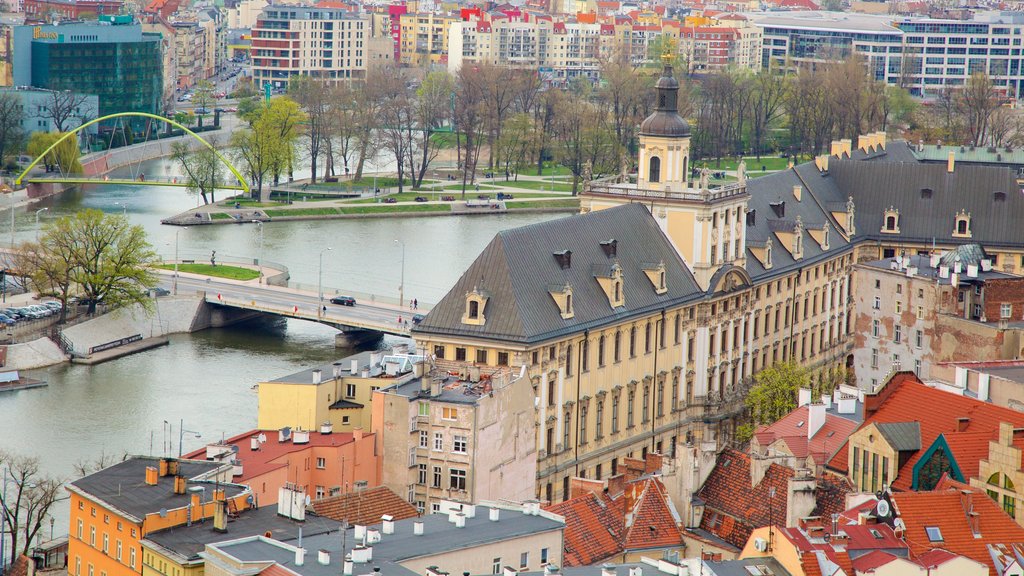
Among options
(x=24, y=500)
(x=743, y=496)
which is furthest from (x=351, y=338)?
(x=743, y=496)

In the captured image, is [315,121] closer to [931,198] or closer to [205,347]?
[205,347]

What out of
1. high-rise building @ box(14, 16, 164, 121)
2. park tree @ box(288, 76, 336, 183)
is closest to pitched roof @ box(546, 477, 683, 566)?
park tree @ box(288, 76, 336, 183)

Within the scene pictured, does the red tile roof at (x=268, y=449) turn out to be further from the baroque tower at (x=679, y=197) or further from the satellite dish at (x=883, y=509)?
the baroque tower at (x=679, y=197)

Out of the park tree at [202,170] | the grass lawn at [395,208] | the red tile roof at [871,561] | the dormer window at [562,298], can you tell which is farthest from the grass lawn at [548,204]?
the red tile roof at [871,561]

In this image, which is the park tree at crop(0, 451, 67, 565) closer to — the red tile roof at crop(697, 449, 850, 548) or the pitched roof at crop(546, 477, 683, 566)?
the pitched roof at crop(546, 477, 683, 566)

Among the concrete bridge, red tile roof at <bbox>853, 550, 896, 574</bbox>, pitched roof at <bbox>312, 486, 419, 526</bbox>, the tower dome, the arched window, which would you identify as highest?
the tower dome
